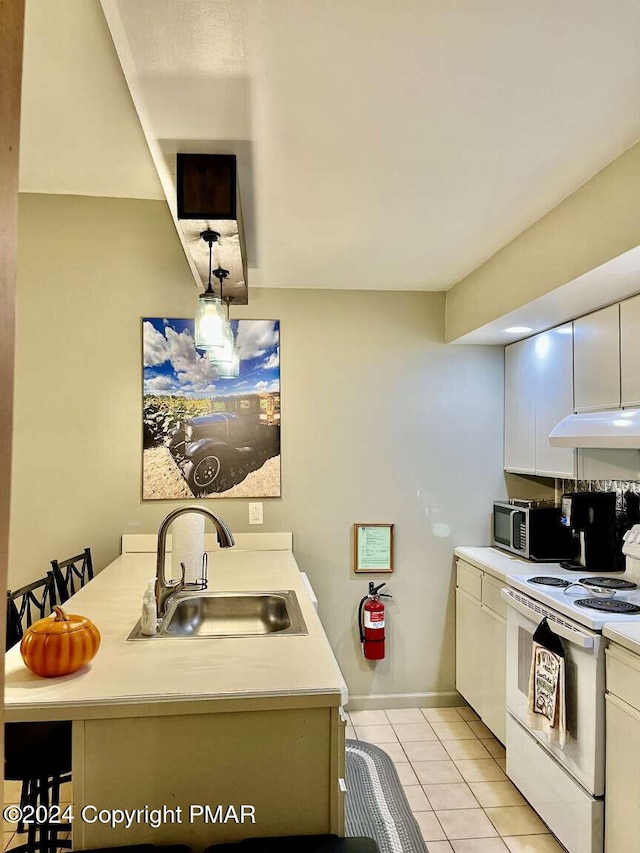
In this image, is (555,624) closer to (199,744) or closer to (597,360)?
(597,360)

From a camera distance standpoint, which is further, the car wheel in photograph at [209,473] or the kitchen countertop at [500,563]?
the car wheel in photograph at [209,473]

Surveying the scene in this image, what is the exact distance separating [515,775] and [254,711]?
171 centimetres

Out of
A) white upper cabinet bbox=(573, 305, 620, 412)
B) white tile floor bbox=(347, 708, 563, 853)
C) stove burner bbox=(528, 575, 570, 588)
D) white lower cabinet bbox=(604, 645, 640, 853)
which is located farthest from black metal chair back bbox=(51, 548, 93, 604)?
white upper cabinet bbox=(573, 305, 620, 412)

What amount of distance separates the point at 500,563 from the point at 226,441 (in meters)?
1.58

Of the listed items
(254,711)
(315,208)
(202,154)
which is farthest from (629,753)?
(202,154)

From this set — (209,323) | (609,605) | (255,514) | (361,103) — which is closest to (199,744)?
(209,323)

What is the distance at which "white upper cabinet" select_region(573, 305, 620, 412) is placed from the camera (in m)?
2.44

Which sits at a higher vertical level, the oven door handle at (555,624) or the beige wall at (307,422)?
the beige wall at (307,422)

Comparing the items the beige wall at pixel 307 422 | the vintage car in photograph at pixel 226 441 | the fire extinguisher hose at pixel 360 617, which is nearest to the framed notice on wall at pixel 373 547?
the beige wall at pixel 307 422

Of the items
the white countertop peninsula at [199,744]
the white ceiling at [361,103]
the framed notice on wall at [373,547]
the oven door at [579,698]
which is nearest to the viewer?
the white ceiling at [361,103]

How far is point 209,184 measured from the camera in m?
1.89

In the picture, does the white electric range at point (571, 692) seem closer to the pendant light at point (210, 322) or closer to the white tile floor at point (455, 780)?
the white tile floor at point (455, 780)

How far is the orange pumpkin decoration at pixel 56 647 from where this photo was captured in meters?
1.52

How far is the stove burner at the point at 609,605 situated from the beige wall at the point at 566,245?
118cm
